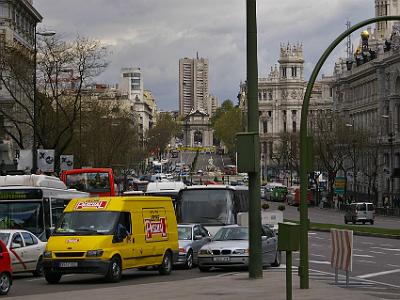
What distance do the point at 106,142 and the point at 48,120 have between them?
23.4 m

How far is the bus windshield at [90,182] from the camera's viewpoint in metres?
55.5

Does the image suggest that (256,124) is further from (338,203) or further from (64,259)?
(338,203)

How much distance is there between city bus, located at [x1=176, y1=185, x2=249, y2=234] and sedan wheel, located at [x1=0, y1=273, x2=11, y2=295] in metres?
17.1

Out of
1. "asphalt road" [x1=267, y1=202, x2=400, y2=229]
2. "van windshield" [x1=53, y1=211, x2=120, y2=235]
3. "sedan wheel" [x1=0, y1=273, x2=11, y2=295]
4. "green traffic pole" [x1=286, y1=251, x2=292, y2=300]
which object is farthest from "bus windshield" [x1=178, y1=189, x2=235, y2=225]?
"asphalt road" [x1=267, y1=202, x2=400, y2=229]

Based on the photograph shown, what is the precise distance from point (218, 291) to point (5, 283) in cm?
461

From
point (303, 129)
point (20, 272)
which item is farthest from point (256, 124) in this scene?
point (20, 272)

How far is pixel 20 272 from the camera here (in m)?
30.0

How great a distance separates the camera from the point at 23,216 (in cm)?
3381

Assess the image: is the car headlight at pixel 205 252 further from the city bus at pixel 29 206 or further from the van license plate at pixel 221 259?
the city bus at pixel 29 206

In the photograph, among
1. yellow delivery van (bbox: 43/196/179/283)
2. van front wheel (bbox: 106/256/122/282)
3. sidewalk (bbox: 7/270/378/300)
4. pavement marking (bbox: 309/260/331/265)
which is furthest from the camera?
pavement marking (bbox: 309/260/331/265)

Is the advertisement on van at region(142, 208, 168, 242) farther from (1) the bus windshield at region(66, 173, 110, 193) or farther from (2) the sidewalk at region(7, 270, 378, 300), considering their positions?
(1) the bus windshield at region(66, 173, 110, 193)

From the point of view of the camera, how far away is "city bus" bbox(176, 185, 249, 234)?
40.3 metres

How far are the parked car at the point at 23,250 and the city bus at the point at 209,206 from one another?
34.0ft

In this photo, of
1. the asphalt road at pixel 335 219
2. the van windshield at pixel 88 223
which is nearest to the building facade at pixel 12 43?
the asphalt road at pixel 335 219
